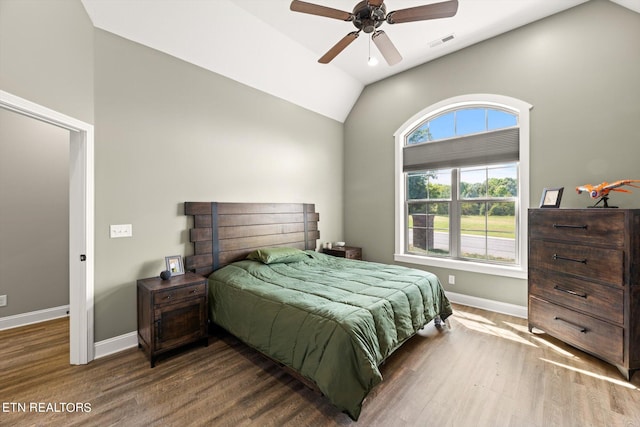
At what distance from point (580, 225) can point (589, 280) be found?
48cm

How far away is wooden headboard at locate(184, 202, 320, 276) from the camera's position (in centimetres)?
304

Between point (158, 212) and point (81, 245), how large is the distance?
0.67m

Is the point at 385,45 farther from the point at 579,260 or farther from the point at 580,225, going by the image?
the point at 579,260

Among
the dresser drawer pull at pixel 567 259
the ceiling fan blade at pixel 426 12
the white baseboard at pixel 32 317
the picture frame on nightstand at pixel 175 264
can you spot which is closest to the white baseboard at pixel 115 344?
the picture frame on nightstand at pixel 175 264

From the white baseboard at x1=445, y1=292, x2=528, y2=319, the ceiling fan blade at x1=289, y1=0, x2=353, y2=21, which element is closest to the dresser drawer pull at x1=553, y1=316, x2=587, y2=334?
the white baseboard at x1=445, y1=292, x2=528, y2=319

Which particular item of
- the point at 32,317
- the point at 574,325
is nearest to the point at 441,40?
the point at 574,325

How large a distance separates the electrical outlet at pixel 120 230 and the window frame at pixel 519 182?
3534 mm

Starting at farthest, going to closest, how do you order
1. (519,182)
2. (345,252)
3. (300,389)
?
(345,252), (519,182), (300,389)

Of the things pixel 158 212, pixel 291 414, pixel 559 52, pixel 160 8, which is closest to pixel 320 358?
pixel 291 414

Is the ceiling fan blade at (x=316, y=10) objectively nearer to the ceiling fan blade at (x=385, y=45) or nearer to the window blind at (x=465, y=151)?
the ceiling fan blade at (x=385, y=45)

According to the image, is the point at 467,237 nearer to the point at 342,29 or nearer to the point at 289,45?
the point at 342,29

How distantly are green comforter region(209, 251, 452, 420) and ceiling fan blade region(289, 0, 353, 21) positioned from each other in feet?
7.65

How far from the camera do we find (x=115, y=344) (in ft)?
8.22

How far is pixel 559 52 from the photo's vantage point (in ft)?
9.89
